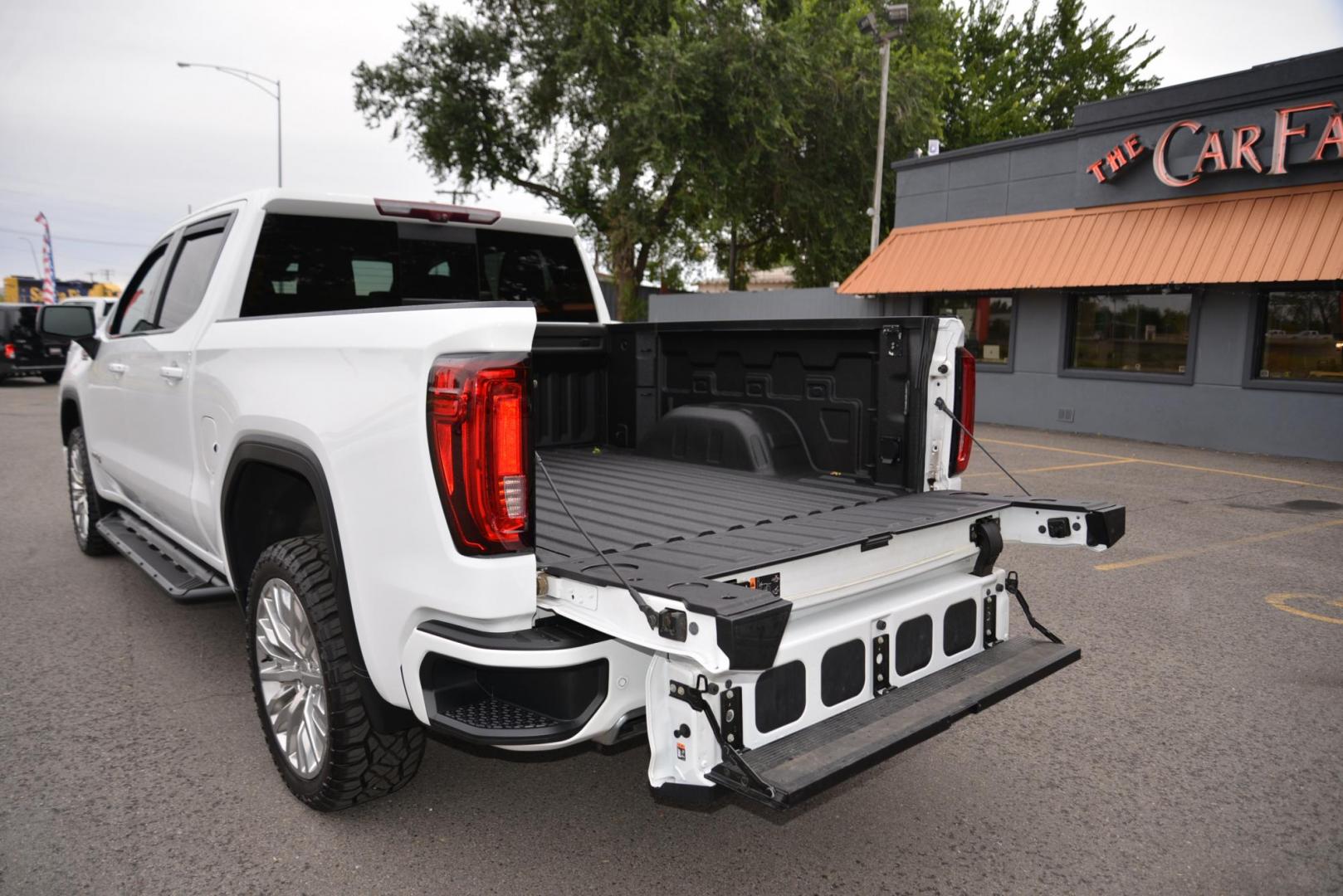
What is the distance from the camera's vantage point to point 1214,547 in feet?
23.7

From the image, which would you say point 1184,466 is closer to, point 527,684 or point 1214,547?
point 1214,547

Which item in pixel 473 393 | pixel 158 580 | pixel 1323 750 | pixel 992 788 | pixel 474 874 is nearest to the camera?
pixel 473 393

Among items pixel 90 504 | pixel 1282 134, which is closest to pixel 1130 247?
pixel 1282 134

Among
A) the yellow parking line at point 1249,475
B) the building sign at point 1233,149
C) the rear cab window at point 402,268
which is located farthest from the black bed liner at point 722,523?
the building sign at point 1233,149

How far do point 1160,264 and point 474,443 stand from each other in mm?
13924

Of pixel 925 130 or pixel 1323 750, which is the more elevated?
pixel 925 130

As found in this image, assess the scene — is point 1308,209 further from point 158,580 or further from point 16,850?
point 16,850

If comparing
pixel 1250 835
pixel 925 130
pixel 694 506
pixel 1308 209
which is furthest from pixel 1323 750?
pixel 925 130

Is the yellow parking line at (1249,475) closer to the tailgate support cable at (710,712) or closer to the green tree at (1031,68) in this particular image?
the tailgate support cable at (710,712)

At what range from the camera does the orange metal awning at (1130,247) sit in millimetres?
12172

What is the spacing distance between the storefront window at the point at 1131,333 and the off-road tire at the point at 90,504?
1432 cm

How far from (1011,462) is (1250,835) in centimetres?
919

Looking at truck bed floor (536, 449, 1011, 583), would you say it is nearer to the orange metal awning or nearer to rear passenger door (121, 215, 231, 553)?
rear passenger door (121, 215, 231, 553)

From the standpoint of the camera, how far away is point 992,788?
131 inches
